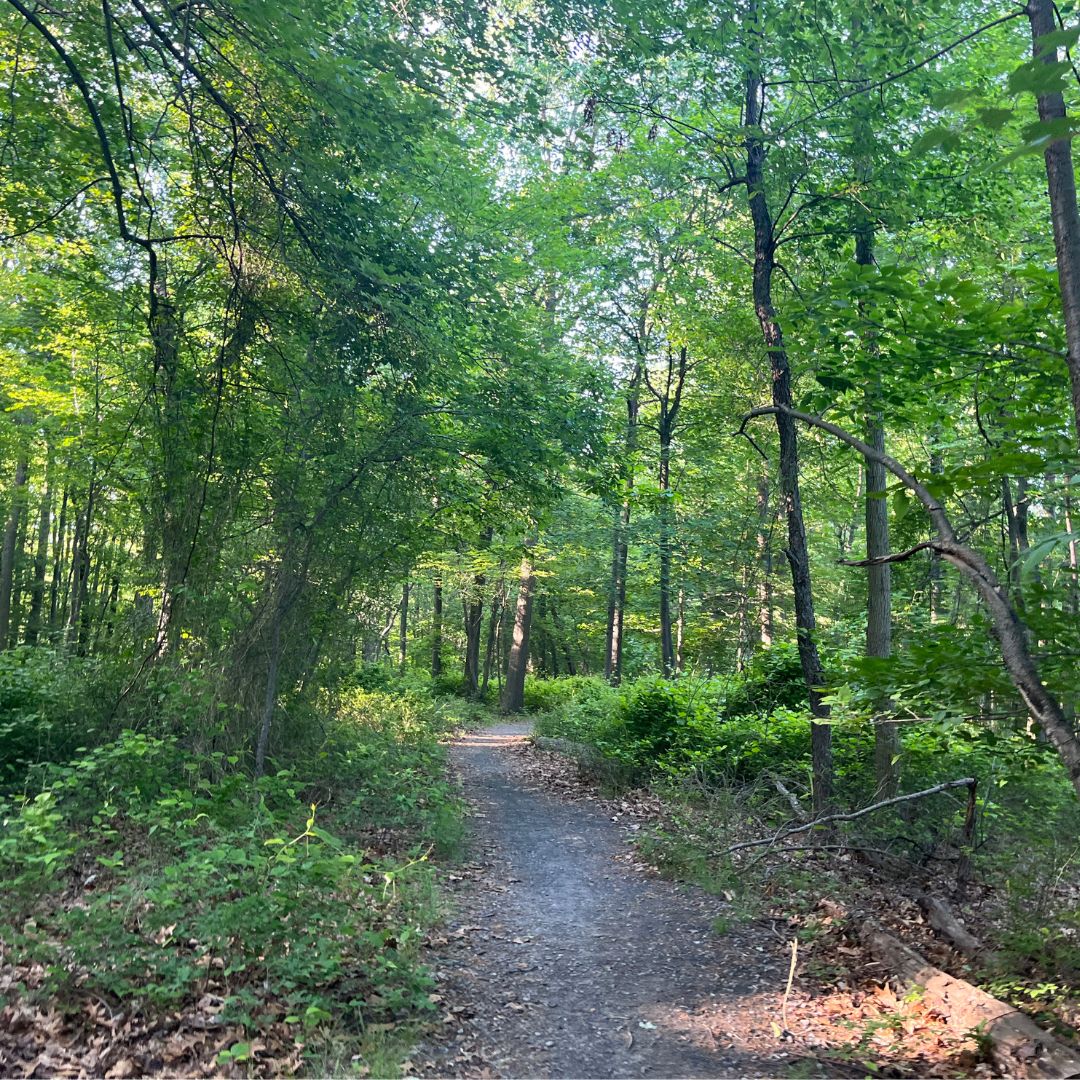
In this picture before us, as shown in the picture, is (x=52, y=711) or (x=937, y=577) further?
(x=937, y=577)

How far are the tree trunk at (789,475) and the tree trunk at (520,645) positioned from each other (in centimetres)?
1452

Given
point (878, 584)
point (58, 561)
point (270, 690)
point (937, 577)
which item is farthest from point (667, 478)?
point (58, 561)

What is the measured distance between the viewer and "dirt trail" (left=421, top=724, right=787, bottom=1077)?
430cm

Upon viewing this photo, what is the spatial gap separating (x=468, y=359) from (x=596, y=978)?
23.1 feet

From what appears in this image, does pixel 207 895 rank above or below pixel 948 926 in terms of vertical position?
above

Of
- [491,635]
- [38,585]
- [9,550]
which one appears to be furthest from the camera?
[491,635]

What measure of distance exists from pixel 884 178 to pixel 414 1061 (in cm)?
745

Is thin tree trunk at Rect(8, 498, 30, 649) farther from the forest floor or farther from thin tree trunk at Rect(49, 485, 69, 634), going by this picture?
the forest floor

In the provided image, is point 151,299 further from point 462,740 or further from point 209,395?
point 462,740

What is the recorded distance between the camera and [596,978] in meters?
5.37

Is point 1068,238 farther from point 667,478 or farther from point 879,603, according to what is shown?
point 667,478

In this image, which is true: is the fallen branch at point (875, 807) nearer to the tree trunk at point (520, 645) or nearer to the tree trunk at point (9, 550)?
the tree trunk at point (520, 645)

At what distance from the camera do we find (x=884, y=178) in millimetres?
6797

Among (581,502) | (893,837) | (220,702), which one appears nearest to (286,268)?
(220,702)
